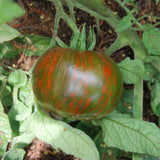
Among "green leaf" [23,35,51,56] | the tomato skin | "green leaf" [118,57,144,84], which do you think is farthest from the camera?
"green leaf" [23,35,51,56]

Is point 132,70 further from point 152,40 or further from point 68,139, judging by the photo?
point 68,139

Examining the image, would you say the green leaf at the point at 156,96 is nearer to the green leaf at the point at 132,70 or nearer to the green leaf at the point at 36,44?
the green leaf at the point at 132,70

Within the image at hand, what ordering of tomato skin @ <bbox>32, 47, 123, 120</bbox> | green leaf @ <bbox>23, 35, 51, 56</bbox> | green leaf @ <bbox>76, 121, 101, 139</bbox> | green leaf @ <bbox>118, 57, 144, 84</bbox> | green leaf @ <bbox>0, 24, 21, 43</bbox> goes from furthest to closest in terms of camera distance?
1. green leaf @ <bbox>76, 121, 101, 139</bbox>
2. green leaf @ <bbox>23, 35, 51, 56</bbox>
3. green leaf @ <bbox>118, 57, 144, 84</bbox>
4. green leaf @ <bbox>0, 24, 21, 43</bbox>
5. tomato skin @ <bbox>32, 47, 123, 120</bbox>

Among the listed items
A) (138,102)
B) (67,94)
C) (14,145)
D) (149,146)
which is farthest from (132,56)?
(14,145)

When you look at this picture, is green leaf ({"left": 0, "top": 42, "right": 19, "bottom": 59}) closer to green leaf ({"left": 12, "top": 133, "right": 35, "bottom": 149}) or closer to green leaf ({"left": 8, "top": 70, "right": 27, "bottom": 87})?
green leaf ({"left": 8, "top": 70, "right": 27, "bottom": 87})

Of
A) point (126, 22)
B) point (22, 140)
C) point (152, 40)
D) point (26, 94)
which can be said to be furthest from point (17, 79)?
point (152, 40)

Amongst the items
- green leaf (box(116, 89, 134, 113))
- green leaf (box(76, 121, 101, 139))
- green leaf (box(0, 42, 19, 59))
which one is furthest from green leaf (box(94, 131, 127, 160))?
green leaf (box(0, 42, 19, 59))

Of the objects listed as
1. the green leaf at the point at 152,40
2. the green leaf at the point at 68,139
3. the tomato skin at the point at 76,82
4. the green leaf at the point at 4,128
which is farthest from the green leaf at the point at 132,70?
the green leaf at the point at 4,128
